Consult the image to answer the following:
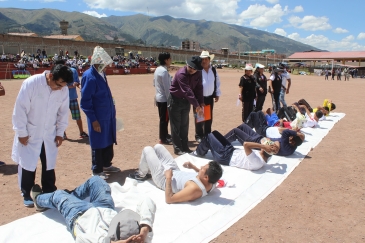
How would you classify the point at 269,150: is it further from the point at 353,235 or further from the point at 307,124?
the point at 307,124

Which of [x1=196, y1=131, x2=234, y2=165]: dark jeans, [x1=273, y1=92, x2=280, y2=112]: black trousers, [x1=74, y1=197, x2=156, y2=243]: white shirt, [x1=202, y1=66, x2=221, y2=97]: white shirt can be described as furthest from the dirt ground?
[x1=273, y1=92, x2=280, y2=112]: black trousers

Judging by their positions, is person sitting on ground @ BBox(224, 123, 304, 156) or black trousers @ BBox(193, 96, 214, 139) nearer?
person sitting on ground @ BBox(224, 123, 304, 156)

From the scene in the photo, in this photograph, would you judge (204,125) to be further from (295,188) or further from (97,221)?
(97,221)

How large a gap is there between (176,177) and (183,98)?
1.97 meters

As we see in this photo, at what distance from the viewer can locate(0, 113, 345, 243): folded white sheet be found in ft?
9.55

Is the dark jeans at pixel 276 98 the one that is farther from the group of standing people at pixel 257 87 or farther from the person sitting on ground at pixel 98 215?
the person sitting on ground at pixel 98 215

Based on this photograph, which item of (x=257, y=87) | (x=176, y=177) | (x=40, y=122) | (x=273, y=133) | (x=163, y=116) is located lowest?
(x=176, y=177)

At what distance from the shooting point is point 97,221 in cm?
260

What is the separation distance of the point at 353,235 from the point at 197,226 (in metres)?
1.55

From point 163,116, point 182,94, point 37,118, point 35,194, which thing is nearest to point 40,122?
point 37,118

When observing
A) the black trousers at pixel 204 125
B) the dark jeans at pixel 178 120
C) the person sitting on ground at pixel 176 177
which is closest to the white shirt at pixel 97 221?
the person sitting on ground at pixel 176 177

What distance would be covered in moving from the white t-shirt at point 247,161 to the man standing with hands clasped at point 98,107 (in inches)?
74.1

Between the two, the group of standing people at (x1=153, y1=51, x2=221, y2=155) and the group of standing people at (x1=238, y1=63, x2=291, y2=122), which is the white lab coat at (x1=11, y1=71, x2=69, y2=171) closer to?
the group of standing people at (x1=153, y1=51, x2=221, y2=155)

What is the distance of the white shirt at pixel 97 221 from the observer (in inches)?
96.7
